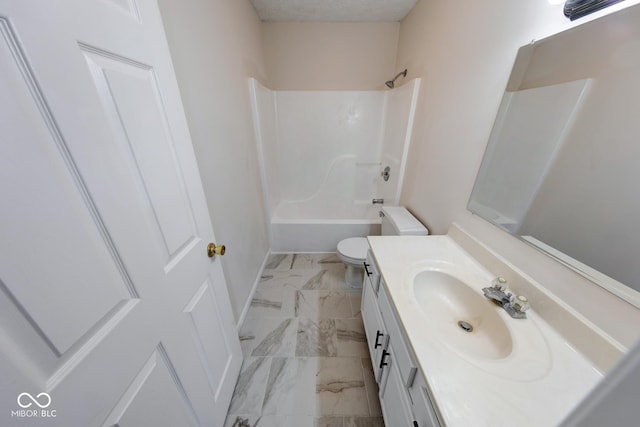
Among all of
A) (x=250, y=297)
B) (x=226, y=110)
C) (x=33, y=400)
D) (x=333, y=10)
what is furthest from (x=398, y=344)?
(x=333, y=10)

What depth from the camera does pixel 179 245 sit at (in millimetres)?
761

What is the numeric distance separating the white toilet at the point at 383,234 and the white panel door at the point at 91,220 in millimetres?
1288

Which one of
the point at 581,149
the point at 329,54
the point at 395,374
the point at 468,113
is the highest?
the point at 329,54

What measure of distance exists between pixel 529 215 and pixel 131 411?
1.41 metres

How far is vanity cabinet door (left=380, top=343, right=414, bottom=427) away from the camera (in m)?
0.76

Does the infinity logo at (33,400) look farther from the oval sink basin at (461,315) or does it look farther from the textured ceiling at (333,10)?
the textured ceiling at (333,10)

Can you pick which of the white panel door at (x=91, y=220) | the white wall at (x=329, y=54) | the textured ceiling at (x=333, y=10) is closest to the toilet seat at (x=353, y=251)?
the white panel door at (x=91, y=220)

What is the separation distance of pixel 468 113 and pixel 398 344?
1.20m

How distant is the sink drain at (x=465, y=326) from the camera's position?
87 centimetres

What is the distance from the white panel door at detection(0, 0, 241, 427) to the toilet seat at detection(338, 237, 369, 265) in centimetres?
127

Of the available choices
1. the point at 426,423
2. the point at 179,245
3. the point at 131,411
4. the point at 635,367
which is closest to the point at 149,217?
the point at 179,245

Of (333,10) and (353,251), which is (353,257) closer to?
(353,251)

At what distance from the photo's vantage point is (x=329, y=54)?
7.48 ft

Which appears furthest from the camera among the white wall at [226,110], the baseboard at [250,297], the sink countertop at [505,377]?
the baseboard at [250,297]
